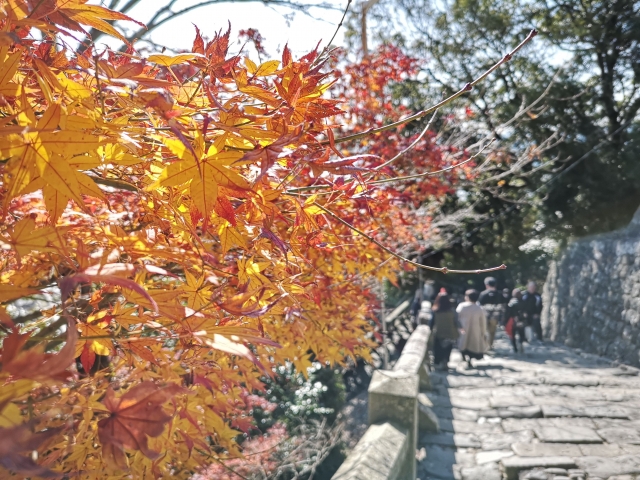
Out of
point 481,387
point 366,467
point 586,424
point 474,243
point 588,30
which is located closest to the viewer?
point 366,467

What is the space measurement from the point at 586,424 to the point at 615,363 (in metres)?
3.79

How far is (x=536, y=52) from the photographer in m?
14.4

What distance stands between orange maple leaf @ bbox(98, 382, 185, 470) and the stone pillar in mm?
3699

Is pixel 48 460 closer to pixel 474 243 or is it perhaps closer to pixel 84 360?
pixel 84 360

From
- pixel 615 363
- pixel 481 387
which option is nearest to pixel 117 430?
pixel 481 387

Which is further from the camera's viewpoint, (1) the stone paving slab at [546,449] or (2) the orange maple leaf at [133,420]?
(1) the stone paving slab at [546,449]

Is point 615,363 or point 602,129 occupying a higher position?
point 602,129

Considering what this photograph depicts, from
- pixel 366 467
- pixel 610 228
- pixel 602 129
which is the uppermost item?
pixel 602 129

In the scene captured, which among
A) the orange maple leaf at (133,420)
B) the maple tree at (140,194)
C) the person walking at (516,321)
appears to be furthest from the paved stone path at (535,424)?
the orange maple leaf at (133,420)

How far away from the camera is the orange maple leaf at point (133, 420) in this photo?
0.72m

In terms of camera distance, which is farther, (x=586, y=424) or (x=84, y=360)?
(x=586, y=424)

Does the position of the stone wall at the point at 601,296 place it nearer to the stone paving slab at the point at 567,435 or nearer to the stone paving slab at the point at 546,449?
the stone paving slab at the point at 567,435

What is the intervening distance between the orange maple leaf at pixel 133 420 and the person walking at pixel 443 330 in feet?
26.2

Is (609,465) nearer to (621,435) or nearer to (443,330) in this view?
(621,435)
